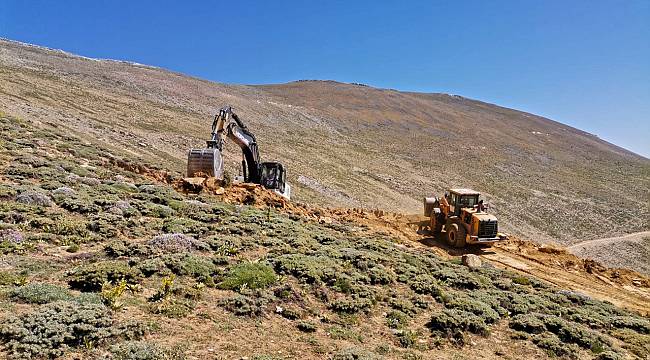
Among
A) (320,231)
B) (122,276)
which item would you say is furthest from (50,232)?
(320,231)

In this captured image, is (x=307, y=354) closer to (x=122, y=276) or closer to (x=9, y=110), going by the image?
(x=122, y=276)

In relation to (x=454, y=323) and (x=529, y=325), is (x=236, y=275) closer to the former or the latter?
(x=454, y=323)

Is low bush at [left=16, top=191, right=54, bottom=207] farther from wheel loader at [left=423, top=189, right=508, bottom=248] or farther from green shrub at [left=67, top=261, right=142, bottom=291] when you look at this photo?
wheel loader at [left=423, top=189, right=508, bottom=248]

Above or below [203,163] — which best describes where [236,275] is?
below

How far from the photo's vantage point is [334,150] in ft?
185

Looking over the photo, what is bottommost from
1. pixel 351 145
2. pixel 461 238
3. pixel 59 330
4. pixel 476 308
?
pixel 476 308

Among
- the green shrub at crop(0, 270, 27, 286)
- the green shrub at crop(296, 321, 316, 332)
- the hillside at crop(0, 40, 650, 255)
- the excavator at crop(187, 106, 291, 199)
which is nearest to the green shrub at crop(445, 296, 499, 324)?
the green shrub at crop(296, 321, 316, 332)

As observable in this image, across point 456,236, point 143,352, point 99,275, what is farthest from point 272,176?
point 143,352

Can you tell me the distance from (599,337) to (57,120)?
35575 millimetres

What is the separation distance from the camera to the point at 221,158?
23.3 metres

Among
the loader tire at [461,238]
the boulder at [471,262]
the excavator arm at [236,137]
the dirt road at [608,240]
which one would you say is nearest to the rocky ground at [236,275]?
the boulder at [471,262]

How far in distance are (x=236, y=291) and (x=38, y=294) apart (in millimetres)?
4062

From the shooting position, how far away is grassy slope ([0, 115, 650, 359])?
7836 mm

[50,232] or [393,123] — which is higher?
[393,123]
